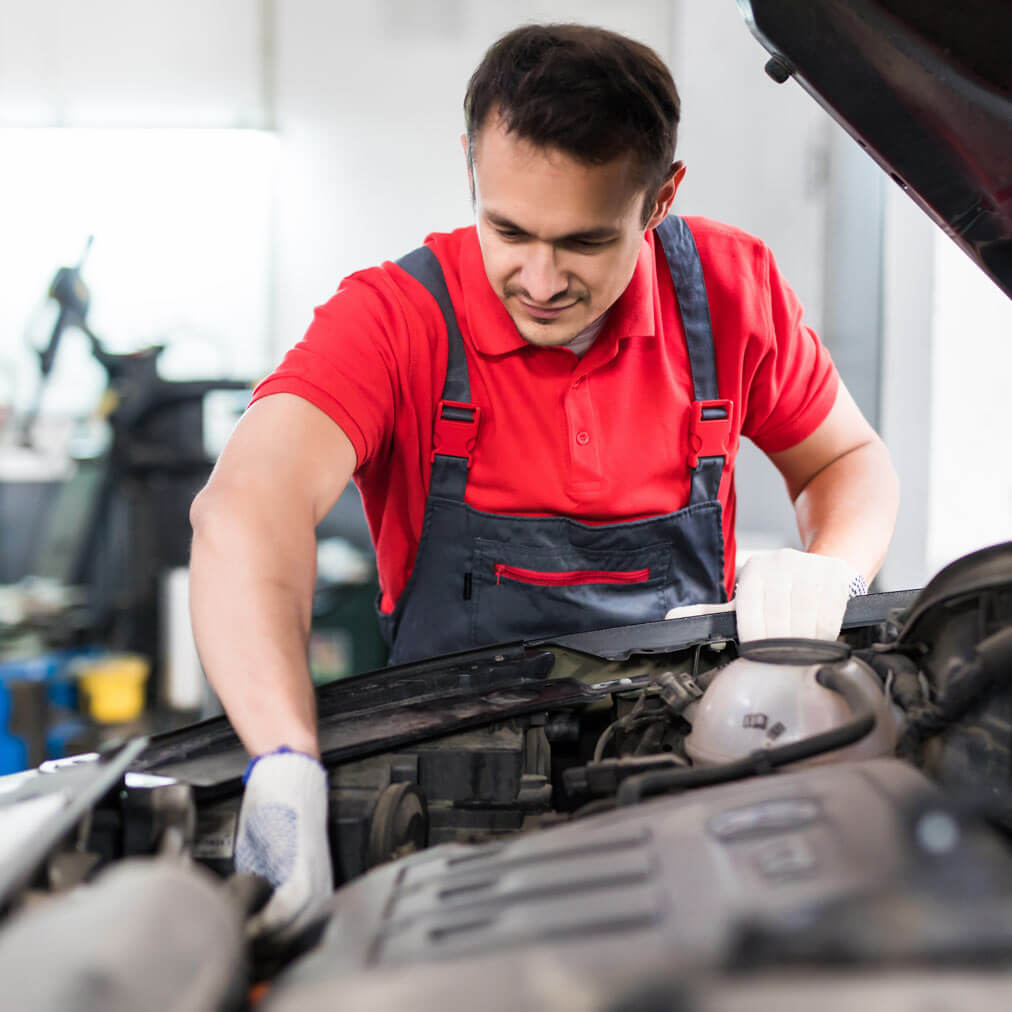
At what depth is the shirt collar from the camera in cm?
122

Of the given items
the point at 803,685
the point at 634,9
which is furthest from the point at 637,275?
the point at 634,9

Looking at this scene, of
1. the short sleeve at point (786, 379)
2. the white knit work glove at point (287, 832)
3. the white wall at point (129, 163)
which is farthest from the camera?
the white wall at point (129, 163)

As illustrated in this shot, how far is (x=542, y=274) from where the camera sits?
102cm

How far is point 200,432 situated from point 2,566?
1.43 m

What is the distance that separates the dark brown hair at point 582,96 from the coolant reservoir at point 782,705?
0.56m

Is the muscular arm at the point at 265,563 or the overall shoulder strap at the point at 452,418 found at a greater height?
the overall shoulder strap at the point at 452,418

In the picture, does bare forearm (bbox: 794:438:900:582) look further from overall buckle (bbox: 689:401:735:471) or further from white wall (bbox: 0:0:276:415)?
white wall (bbox: 0:0:276:415)

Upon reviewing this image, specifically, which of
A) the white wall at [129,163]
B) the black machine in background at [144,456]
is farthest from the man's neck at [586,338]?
the white wall at [129,163]

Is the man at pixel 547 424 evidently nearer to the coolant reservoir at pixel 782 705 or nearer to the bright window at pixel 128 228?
the coolant reservoir at pixel 782 705

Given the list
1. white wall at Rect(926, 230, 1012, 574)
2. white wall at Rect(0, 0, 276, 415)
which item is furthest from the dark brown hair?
white wall at Rect(0, 0, 276, 415)

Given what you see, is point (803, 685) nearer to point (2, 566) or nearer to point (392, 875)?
point (392, 875)

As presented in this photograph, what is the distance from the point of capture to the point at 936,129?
86 cm

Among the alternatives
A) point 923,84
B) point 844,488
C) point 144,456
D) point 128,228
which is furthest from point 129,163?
point 923,84

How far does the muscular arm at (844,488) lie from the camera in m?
1.32
